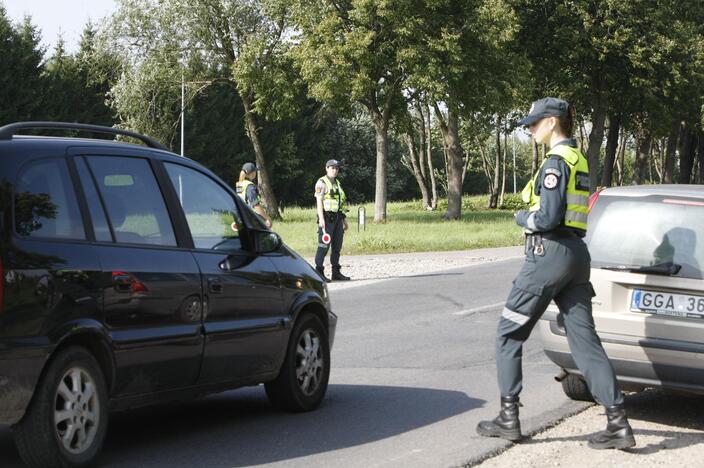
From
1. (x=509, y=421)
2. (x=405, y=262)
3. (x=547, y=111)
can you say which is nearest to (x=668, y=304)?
(x=509, y=421)

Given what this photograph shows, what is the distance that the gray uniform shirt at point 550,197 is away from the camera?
6.34 m

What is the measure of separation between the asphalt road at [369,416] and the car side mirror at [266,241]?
1089mm

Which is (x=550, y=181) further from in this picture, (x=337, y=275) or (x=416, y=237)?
(x=416, y=237)

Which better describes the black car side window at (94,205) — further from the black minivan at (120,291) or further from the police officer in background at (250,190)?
the police officer in background at (250,190)

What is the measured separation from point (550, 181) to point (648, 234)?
136 centimetres

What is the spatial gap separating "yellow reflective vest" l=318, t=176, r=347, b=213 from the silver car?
392 inches

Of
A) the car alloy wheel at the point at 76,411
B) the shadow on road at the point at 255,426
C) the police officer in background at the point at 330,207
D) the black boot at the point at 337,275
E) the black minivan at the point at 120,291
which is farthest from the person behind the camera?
the black boot at the point at 337,275

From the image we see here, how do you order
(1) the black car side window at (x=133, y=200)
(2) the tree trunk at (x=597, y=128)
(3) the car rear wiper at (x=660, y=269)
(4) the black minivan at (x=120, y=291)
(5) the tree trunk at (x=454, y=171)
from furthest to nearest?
(2) the tree trunk at (x=597, y=128)
(5) the tree trunk at (x=454, y=171)
(3) the car rear wiper at (x=660, y=269)
(1) the black car side window at (x=133, y=200)
(4) the black minivan at (x=120, y=291)

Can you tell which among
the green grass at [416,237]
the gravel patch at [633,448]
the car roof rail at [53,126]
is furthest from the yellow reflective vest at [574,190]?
the green grass at [416,237]

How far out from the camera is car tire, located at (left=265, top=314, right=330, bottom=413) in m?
7.43

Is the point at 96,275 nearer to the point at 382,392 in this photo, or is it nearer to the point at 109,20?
the point at 382,392

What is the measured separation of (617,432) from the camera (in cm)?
648

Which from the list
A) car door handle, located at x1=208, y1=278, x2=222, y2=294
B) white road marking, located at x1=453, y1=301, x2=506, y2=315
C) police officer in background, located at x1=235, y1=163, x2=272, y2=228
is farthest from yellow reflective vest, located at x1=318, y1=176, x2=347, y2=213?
car door handle, located at x1=208, y1=278, x2=222, y2=294

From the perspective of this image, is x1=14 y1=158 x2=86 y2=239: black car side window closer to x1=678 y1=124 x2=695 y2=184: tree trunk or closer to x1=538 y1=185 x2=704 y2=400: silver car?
x1=538 y1=185 x2=704 y2=400: silver car
